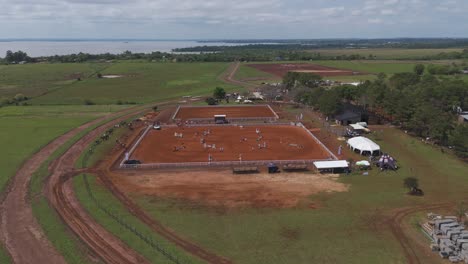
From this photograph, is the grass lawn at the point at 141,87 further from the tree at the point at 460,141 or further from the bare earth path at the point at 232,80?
the tree at the point at 460,141

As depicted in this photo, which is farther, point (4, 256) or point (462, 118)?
point (462, 118)

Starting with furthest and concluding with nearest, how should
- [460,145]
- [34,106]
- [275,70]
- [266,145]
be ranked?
[275,70] < [34,106] < [266,145] < [460,145]

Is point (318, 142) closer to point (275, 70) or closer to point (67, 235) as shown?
point (67, 235)

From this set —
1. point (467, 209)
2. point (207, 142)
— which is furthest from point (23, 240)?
point (467, 209)

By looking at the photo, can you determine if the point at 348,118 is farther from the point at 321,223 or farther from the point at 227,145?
the point at 321,223

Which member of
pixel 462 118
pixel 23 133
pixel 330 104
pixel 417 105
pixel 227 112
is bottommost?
pixel 462 118

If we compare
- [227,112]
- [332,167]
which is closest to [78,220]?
[332,167]
